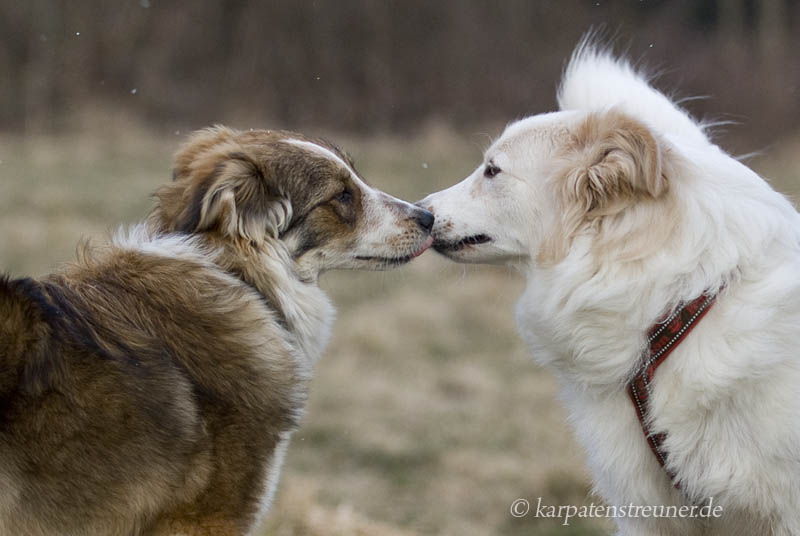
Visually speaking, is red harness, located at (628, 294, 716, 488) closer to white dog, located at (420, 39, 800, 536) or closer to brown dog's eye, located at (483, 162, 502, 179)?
white dog, located at (420, 39, 800, 536)

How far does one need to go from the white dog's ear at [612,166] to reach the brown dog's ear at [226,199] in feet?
3.79

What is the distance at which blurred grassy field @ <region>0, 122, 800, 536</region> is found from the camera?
629 centimetres

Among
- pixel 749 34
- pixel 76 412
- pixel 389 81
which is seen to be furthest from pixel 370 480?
pixel 749 34

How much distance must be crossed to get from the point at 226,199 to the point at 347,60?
17907 millimetres

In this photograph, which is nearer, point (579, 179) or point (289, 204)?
point (579, 179)

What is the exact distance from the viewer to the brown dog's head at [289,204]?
3.66 metres

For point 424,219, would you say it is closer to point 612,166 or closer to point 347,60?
point 612,166

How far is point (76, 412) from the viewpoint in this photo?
3.14 m

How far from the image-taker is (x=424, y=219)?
4.20m

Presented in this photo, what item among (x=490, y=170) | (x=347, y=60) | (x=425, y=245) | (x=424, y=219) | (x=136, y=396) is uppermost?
(x=490, y=170)

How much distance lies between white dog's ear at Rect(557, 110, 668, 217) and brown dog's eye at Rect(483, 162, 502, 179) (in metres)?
0.37

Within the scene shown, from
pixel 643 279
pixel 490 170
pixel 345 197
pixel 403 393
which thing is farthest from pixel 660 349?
pixel 403 393

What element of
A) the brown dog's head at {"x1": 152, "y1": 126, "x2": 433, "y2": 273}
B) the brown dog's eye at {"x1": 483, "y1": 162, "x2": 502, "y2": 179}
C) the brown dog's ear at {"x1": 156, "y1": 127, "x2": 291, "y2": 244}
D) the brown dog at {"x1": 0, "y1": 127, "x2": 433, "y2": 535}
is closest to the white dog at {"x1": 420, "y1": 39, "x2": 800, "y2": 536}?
the brown dog's eye at {"x1": 483, "y1": 162, "x2": 502, "y2": 179}

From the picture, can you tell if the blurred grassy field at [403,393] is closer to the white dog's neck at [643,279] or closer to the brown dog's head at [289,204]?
the brown dog's head at [289,204]
